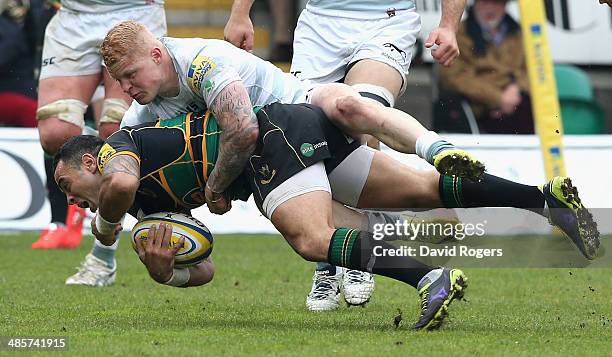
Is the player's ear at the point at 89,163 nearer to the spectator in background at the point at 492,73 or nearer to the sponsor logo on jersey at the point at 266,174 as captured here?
the sponsor logo on jersey at the point at 266,174

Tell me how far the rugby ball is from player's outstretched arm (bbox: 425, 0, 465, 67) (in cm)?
146

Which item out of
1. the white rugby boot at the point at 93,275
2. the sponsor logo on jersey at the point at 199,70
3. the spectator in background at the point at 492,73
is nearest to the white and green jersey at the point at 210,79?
the sponsor logo on jersey at the point at 199,70

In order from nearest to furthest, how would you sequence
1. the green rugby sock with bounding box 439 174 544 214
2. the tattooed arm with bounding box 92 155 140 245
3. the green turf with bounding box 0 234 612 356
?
the green turf with bounding box 0 234 612 356
the tattooed arm with bounding box 92 155 140 245
the green rugby sock with bounding box 439 174 544 214

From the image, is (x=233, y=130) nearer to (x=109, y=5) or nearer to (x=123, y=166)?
(x=123, y=166)

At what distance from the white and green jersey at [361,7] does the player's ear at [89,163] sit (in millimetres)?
1883

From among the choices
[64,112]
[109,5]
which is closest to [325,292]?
[64,112]

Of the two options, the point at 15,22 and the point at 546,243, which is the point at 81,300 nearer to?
the point at 546,243

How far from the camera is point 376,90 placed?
21.6 ft

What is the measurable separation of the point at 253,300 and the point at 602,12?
27.3 feet

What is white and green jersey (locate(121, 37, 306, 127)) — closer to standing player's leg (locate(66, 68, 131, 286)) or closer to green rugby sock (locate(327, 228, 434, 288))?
green rugby sock (locate(327, 228, 434, 288))

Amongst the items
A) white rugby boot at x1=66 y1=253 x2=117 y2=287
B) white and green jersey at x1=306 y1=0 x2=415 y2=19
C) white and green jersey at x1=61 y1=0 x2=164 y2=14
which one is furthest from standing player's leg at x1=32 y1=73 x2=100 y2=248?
white and green jersey at x1=306 y1=0 x2=415 y2=19

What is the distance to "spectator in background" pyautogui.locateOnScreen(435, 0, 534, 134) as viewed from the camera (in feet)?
44.5

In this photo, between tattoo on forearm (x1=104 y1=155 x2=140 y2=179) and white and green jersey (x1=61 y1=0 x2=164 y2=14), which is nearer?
tattoo on forearm (x1=104 y1=155 x2=140 y2=179)

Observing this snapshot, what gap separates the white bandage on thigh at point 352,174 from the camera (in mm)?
6160
